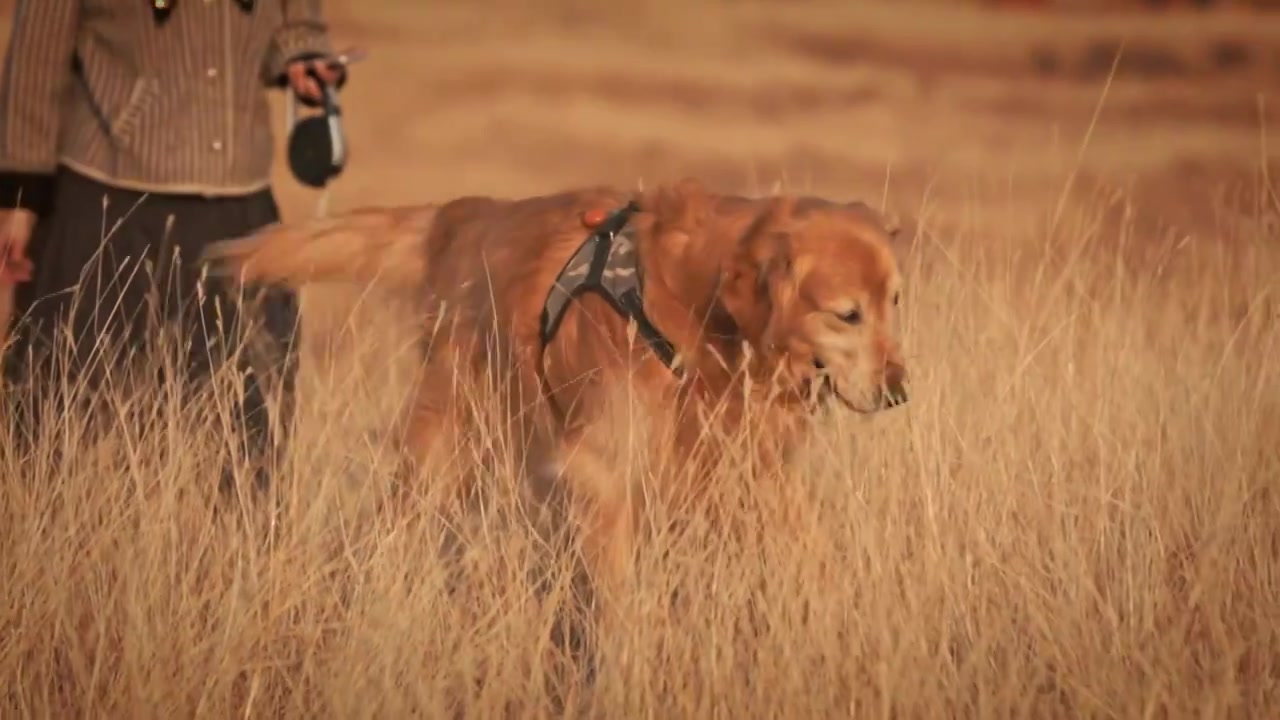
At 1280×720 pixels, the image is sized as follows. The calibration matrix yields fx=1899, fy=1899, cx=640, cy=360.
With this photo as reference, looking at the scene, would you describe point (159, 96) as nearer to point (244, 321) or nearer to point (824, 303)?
point (244, 321)

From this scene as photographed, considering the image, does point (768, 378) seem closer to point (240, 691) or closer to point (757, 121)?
point (240, 691)

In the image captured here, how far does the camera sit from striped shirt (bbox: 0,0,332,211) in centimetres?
391

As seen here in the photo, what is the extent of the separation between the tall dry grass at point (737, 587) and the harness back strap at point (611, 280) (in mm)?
300

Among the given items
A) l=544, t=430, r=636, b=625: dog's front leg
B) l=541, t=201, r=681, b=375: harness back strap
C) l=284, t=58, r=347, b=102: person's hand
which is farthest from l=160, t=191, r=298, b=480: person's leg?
l=544, t=430, r=636, b=625: dog's front leg

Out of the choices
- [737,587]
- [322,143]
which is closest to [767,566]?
[737,587]

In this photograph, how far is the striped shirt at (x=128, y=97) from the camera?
391cm

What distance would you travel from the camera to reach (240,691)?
10.4 feet

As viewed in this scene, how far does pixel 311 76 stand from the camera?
416cm

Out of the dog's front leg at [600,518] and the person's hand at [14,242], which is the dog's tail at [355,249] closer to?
the person's hand at [14,242]

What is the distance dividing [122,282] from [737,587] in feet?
5.41

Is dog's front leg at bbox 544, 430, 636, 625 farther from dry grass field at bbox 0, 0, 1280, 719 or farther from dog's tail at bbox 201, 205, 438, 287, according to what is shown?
dog's tail at bbox 201, 205, 438, 287

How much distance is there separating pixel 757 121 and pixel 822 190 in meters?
2.44

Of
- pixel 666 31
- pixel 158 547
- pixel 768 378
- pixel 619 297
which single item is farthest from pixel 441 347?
pixel 666 31

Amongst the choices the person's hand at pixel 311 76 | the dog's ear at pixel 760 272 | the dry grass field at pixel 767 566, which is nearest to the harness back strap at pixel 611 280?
the dog's ear at pixel 760 272
